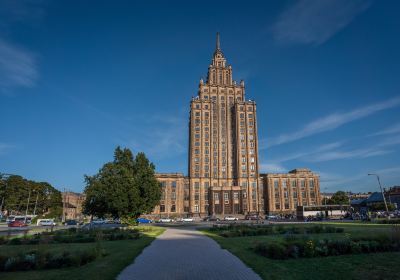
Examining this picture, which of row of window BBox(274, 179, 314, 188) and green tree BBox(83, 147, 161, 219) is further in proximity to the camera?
row of window BBox(274, 179, 314, 188)

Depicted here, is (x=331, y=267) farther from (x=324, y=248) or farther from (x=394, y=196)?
(x=394, y=196)

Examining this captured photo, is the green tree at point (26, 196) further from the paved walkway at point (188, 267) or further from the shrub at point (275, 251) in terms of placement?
the shrub at point (275, 251)

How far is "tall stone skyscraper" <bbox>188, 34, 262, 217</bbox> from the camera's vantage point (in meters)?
128

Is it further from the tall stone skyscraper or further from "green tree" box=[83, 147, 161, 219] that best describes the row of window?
"green tree" box=[83, 147, 161, 219]

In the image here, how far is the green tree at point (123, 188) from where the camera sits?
1558 inches

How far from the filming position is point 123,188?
39.6 metres

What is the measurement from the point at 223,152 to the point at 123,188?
101 m

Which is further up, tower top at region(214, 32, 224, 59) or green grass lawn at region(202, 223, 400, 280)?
tower top at region(214, 32, 224, 59)

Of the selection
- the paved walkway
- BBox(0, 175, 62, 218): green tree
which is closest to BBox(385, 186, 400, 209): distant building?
BBox(0, 175, 62, 218): green tree

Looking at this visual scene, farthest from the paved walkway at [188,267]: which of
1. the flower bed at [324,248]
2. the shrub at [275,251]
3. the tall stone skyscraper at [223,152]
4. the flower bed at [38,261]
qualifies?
the tall stone skyscraper at [223,152]

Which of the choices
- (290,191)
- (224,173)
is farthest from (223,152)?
(290,191)

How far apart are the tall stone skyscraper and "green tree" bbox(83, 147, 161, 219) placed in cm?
8463

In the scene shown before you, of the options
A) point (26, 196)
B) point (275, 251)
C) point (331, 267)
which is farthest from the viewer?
point (26, 196)

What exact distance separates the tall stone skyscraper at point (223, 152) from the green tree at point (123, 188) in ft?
278
